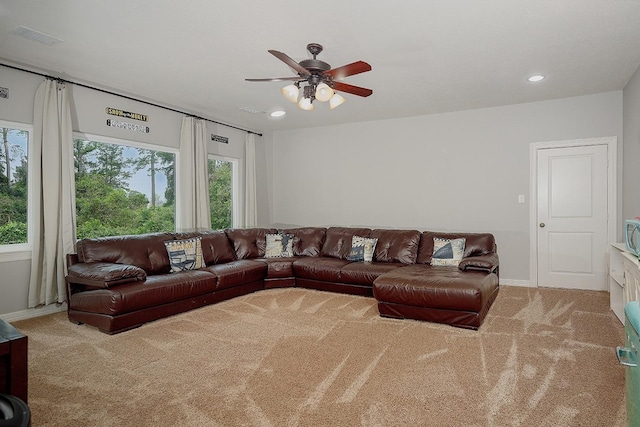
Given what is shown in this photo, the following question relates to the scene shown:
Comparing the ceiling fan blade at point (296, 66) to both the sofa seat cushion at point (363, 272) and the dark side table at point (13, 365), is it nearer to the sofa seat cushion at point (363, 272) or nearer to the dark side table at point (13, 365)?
the dark side table at point (13, 365)

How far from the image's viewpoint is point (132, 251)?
432cm

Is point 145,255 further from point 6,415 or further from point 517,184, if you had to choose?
point 517,184

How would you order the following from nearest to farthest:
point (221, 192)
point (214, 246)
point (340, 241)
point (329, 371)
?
point (329, 371)
point (214, 246)
point (340, 241)
point (221, 192)

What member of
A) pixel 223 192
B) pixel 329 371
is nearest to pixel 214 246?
pixel 223 192

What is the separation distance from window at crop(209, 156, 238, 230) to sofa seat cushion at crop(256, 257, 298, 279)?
1.49 metres

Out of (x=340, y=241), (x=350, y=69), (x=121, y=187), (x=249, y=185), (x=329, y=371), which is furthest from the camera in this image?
(x=249, y=185)

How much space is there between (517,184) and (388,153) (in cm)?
200

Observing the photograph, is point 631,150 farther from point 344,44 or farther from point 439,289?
point 344,44

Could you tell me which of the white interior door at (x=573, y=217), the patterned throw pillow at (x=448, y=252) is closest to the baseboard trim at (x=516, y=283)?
the white interior door at (x=573, y=217)

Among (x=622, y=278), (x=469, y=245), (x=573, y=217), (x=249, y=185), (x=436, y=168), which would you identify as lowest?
(x=622, y=278)

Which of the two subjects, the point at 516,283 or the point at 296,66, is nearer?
the point at 296,66

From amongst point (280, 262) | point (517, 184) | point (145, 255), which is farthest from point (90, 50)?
point (517, 184)

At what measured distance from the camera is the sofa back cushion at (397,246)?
520 centimetres

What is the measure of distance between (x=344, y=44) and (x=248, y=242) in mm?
3374
